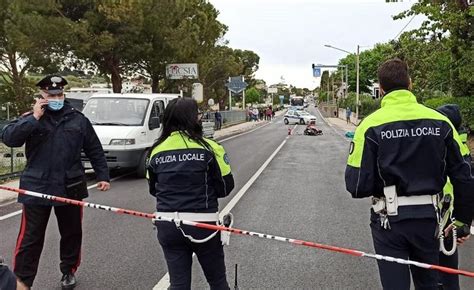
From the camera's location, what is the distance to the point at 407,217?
10.1 feet

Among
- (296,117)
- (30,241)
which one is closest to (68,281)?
(30,241)

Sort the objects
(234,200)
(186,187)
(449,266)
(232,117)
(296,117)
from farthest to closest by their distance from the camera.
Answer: (232,117)
(296,117)
(234,200)
(449,266)
(186,187)


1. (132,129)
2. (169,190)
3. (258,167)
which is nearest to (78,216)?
(169,190)

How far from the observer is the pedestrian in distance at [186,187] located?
11.3 ft

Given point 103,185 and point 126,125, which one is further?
point 126,125

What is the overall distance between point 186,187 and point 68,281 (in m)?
2.28

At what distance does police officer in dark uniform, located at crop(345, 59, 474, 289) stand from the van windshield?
→ 1068cm

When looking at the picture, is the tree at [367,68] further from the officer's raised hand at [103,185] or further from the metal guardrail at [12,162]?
the officer's raised hand at [103,185]

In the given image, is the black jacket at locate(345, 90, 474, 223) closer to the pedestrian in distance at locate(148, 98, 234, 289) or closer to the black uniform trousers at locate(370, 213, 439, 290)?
the black uniform trousers at locate(370, 213, 439, 290)

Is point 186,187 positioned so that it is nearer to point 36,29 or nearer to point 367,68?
point 36,29

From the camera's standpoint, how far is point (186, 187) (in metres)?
3.44

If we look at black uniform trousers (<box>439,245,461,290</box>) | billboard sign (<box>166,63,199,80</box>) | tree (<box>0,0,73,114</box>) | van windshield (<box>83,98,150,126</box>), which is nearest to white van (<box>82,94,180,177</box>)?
van windshield (<box>83,98,150,126</box>)

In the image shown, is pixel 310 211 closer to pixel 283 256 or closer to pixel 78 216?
pixel 283 256

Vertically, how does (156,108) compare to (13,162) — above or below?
above
